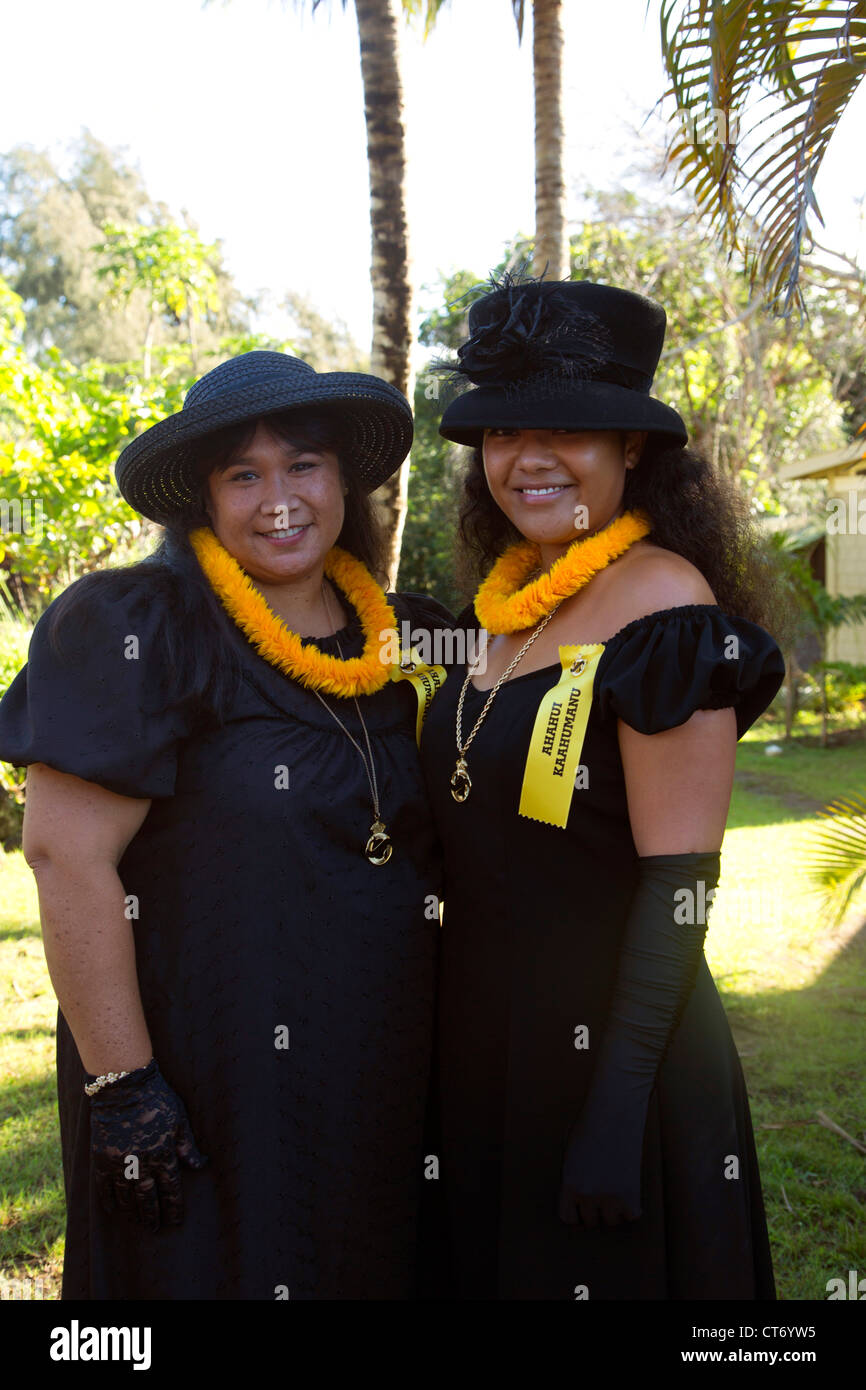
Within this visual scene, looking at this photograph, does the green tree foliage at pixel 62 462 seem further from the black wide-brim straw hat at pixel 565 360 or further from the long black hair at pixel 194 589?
the black wide-brim straw hat at pixel 565 360

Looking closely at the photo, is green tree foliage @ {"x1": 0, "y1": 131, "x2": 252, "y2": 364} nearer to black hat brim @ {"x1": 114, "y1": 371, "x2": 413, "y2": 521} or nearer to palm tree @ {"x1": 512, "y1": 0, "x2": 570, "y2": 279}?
palm tree @ {"x1": 512, "y1": 0, "x2": 570, "y2": 279}

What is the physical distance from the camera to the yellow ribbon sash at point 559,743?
6.55ft

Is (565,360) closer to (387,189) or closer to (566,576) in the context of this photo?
(566,576)

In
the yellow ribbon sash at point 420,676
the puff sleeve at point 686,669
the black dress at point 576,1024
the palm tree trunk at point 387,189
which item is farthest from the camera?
the palm tree trunk at point 387,189

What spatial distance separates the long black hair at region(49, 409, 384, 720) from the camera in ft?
6.79

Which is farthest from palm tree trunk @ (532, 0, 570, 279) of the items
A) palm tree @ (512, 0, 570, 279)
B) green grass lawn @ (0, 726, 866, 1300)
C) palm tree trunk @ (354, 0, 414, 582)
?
green grass lawn @ (0, 726, 866, 1300)

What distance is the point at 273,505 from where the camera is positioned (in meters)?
2.27

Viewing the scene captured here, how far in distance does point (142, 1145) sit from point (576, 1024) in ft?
2.80

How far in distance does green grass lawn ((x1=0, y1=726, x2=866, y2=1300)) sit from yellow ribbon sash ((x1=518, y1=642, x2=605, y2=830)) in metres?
1.91

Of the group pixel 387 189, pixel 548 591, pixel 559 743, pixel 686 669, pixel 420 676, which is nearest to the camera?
pixel 686 669

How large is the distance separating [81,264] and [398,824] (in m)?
33.8

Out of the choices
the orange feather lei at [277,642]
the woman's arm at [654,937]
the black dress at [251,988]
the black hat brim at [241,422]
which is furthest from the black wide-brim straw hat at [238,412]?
the woman's arm at [654,937]

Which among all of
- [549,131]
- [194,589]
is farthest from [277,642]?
[549,131]

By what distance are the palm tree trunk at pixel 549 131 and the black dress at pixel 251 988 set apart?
136 inches
